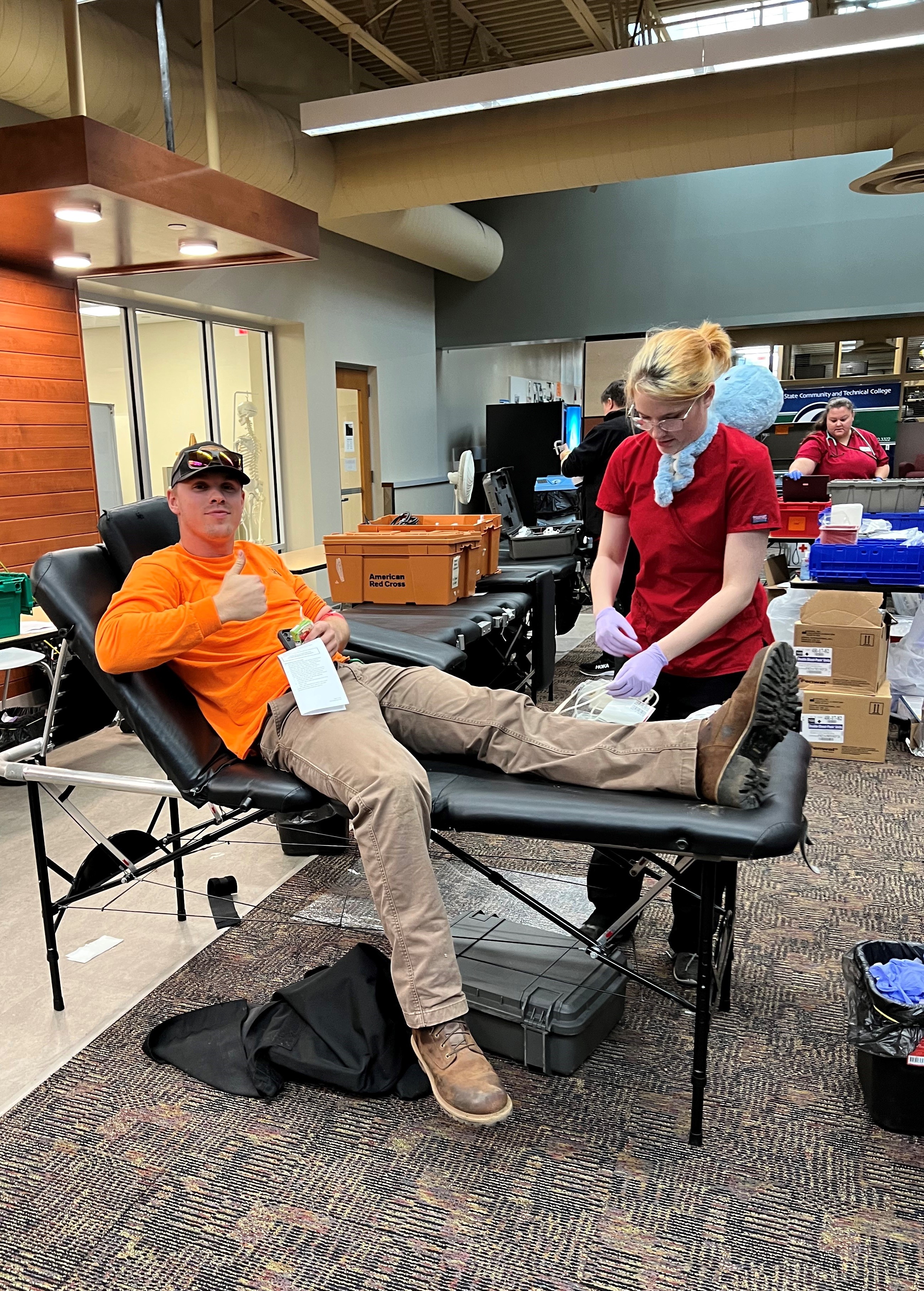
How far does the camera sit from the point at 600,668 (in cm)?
532

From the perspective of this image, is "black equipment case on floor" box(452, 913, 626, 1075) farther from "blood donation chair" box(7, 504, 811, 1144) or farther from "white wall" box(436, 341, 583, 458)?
"white wall" box(436, 341, 583, 458)

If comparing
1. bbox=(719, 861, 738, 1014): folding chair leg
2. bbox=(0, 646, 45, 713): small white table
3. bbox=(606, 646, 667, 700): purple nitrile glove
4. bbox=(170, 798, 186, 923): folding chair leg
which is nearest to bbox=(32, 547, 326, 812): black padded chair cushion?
bbox=(170, 798, 186, 923): folding chair leg

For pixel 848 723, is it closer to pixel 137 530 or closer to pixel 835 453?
pixel 835 453

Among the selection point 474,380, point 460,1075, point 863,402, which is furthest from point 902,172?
point 474,380

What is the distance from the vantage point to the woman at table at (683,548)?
1835 millimetres

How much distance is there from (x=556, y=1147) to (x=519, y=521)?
18.6 feet

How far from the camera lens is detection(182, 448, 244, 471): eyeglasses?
2096mm

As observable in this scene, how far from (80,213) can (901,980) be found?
3.95m

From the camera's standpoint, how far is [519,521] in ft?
23.0

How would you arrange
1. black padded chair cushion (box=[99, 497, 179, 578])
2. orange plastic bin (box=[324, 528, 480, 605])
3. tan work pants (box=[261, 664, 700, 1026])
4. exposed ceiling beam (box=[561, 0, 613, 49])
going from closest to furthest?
tan work pants (box=[261, 664, 700, 1026]) < black padded chair cushion (box=[99, 497, 179, 578]) < orange plastic bin (box=[324, 528, 480, 605]) < exposed ceiling beam (box=[561, 0, 613, 49])

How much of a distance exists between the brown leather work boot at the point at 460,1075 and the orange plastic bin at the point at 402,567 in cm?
234

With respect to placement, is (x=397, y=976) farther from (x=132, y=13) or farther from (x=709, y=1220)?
(x=132, y=13)

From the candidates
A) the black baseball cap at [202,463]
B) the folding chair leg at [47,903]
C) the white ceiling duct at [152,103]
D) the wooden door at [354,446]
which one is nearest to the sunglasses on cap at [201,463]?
the black baseball cap at [202,463]

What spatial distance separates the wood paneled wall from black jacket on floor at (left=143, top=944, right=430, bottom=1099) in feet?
10.4
